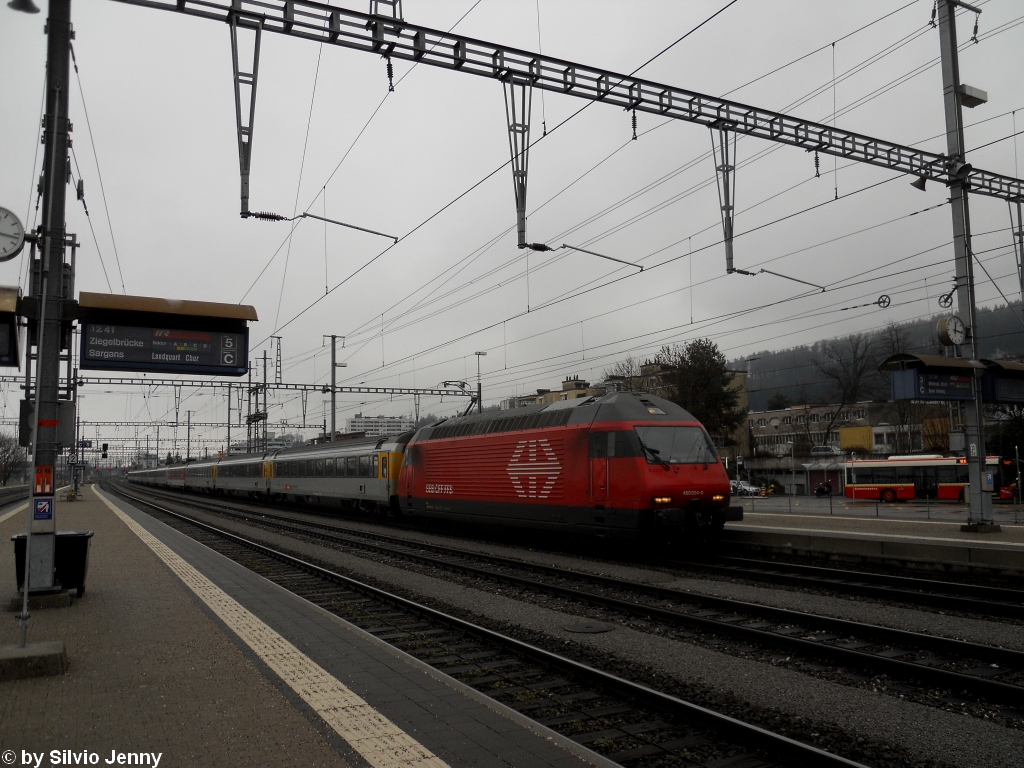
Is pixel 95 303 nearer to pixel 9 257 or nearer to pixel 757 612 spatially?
pixel 9 257

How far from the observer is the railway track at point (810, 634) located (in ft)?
22.8

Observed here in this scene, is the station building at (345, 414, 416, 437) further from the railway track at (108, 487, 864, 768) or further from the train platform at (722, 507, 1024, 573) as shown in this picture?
the railway track at (108, 487, 864, 768)

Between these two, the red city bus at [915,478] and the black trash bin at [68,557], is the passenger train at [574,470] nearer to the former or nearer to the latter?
the black trash bin at [68,557]

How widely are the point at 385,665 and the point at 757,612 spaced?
5.30 m

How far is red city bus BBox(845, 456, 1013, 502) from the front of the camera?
3872 cm

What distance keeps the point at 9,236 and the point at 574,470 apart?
36.3 ft

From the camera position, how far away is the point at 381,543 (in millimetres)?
20203

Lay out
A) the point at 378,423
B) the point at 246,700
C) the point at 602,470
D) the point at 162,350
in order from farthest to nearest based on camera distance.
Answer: the point at 378,423
the point at 602,470
the point at 162,350
the point at 246,700

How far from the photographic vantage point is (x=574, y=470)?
52.9ft

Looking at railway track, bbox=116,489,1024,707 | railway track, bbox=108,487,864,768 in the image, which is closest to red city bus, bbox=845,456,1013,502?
railway track, bbox=116,489,1024,707

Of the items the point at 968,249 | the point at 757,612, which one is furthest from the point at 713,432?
the point at 757,612

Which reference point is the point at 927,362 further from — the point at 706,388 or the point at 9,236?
the point at 706,388

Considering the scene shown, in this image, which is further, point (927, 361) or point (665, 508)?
point (927, 361)

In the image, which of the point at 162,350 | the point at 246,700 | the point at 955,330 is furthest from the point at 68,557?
the point at 955,330
